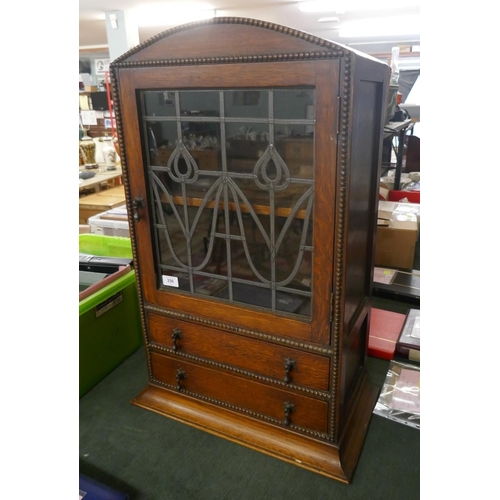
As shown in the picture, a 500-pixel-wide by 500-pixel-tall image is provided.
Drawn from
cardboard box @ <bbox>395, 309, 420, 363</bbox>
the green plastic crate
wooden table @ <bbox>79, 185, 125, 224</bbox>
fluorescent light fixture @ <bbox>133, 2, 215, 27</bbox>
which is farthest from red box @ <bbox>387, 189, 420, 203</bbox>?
fluorescent light fixture @ <bbox>133, 2, 215, 27</bbox>

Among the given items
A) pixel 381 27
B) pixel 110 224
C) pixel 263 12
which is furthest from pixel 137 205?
pixel 381 27

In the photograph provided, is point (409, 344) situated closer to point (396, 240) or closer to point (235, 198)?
point (396, 240)

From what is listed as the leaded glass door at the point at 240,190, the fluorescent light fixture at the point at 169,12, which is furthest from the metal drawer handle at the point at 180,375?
the fluorescent light fixture at the point at 169,12

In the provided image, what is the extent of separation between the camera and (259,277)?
1.16 m

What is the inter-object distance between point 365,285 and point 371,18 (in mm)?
5089

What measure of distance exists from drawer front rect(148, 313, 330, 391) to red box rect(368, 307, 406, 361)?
0.67 m

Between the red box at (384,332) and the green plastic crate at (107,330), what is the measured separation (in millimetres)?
1042

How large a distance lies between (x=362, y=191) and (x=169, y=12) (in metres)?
4.74

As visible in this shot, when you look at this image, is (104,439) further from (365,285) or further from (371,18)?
(371,18)

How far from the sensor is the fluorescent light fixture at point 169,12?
14.8 ft

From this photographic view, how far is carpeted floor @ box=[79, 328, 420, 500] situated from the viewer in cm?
118

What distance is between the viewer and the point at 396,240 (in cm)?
237

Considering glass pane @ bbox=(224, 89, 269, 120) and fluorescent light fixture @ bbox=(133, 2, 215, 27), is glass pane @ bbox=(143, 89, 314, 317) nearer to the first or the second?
glass pane @ bbox=(224, 89, 269, 120)

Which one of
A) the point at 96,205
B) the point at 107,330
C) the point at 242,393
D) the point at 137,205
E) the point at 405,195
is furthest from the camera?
the point at 405,195
